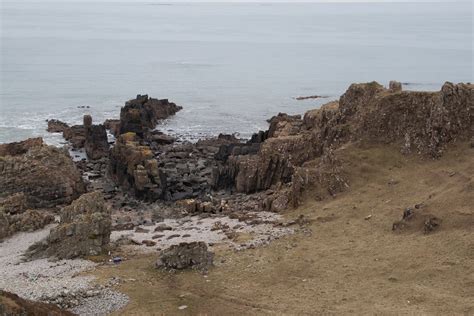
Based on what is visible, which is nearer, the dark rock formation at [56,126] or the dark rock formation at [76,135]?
the dark rock formation at [76,135]

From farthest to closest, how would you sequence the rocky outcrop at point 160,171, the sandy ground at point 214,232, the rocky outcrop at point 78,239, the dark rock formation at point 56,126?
the dark rock formation at point 56,126
the rocky outcrop at point 160,171
the sandy ground at point 214,232
the rocky outcrop at point 78,239

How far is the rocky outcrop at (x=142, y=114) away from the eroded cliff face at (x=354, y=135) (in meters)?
28.7

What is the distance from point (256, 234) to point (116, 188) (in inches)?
1115

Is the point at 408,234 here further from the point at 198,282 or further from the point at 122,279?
the point at 122,279

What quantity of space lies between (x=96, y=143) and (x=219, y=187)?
2580 centimetres

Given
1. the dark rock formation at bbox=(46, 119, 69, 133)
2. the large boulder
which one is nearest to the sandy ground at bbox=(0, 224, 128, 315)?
the large boulder

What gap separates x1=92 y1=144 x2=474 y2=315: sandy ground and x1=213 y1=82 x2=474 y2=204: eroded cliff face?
4.24 m

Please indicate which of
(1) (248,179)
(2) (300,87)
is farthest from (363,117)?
(2) (300,87)

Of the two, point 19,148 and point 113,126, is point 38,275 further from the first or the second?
point 113,126

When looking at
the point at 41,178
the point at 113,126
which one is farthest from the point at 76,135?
the point at 41,178

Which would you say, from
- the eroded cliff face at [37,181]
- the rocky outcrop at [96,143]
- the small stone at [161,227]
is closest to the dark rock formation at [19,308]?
the small stone at [161,227]

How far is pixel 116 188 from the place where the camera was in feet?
252

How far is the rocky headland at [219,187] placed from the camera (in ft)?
166

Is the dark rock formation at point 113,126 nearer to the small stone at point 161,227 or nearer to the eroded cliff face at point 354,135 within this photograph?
the eroded cliff face at point 354,135
